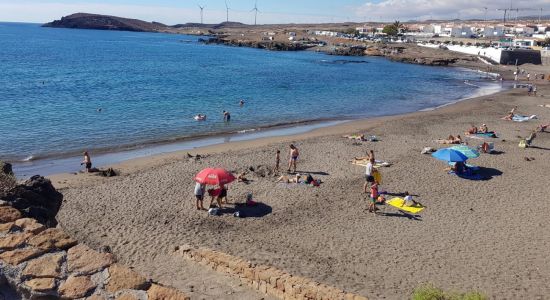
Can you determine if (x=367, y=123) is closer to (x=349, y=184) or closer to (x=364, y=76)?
(x=349, y=184)

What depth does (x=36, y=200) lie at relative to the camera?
8.60m

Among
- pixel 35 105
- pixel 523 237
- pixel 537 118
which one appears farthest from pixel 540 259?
pixel 35 105

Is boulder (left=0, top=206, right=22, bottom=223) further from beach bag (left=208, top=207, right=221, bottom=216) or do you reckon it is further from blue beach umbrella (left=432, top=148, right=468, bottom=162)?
blue beach umbrella (left=432, top=148, right=468, bottom=162)

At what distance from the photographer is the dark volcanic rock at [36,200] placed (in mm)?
7719

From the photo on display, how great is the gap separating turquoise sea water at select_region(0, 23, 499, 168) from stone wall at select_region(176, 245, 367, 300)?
1718 cm

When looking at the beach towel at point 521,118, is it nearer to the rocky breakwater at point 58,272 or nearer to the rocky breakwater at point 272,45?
the rocky breakwater at point 58,272

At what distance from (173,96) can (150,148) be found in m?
19.5

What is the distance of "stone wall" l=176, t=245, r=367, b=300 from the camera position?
8.10 metres

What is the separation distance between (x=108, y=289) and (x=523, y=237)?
13274mm

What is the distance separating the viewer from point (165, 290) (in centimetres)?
440

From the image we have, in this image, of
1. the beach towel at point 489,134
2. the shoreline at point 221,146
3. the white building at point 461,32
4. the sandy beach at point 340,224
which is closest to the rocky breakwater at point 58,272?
the sandy beach at point 340,224

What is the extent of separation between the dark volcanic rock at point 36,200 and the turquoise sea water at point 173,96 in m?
16.7

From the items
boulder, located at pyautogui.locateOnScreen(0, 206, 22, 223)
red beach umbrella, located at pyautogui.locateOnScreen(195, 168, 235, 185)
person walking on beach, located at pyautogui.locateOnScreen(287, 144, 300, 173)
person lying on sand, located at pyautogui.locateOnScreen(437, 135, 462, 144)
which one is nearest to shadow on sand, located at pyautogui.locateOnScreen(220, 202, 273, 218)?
red beach umbrella, located at pyautogui.locateOnScreen(195, 168, 235, 185)

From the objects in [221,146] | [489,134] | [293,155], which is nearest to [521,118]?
[489,134]
